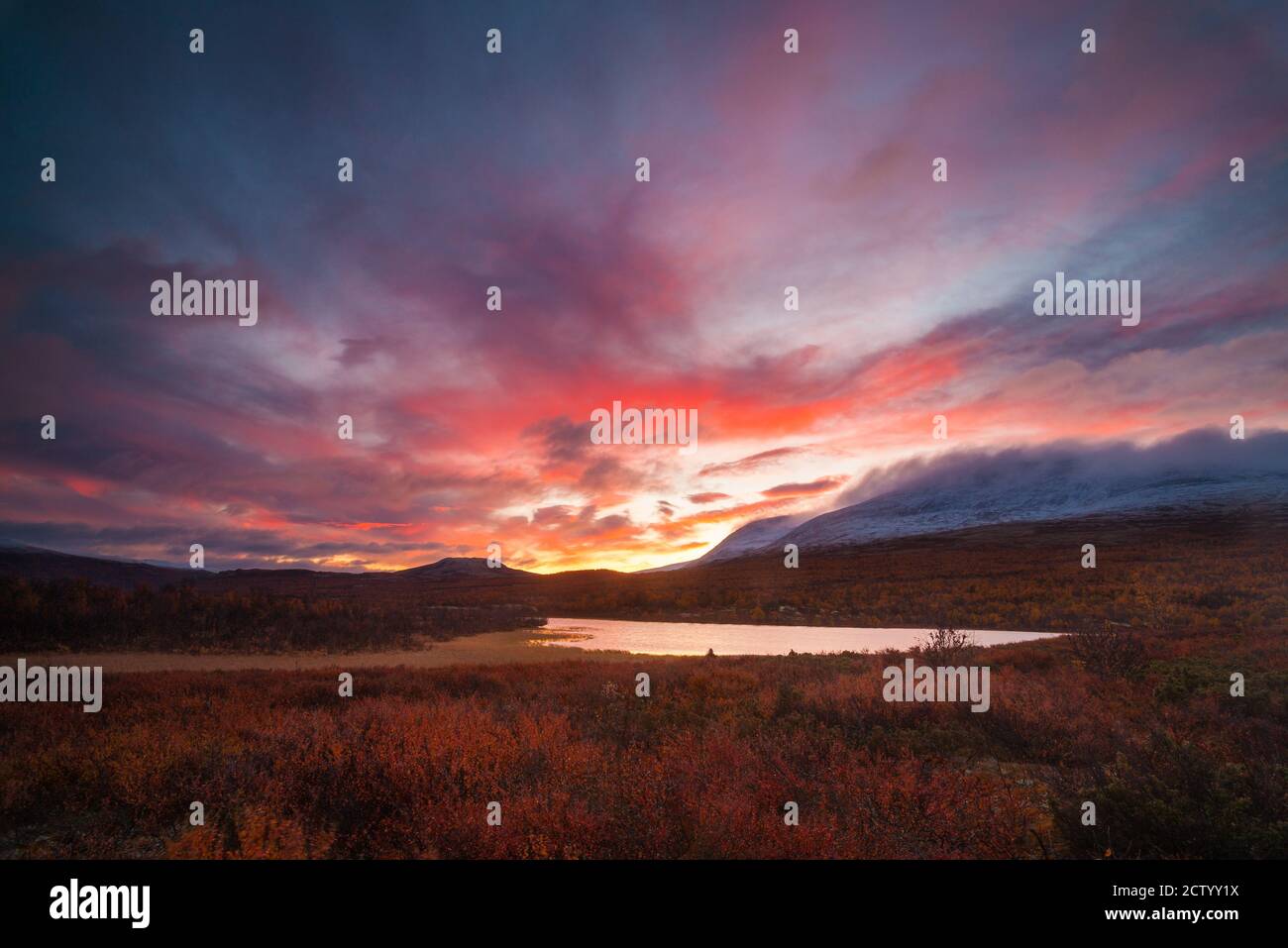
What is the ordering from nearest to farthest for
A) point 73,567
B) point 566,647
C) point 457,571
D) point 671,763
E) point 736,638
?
1. point 671,763
2. point 566,647
3. point 736,638
4. point 73,567
5. point 457,571

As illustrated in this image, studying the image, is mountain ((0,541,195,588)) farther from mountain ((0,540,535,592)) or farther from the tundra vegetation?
the tundra vegetation

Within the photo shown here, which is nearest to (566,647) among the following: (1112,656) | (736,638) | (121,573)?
(736,638)

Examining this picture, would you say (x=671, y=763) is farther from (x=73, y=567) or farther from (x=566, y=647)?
(x=73, y=567)

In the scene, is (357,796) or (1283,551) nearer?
(357,796)

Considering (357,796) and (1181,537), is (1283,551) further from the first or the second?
(357,796)

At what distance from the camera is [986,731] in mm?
10492

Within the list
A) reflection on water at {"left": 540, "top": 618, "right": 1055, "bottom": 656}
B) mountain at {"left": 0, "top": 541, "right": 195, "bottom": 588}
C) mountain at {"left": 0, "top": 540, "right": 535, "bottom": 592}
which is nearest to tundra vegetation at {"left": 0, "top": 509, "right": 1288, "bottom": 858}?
reflection on water at {"left": 540, "top": 618, "right": 1055, "bottom": 656}

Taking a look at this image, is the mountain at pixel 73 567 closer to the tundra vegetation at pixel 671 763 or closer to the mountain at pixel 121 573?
the mountain at pixel 121 573

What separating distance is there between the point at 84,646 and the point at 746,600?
4994cm

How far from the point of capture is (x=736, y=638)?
35281 mm
